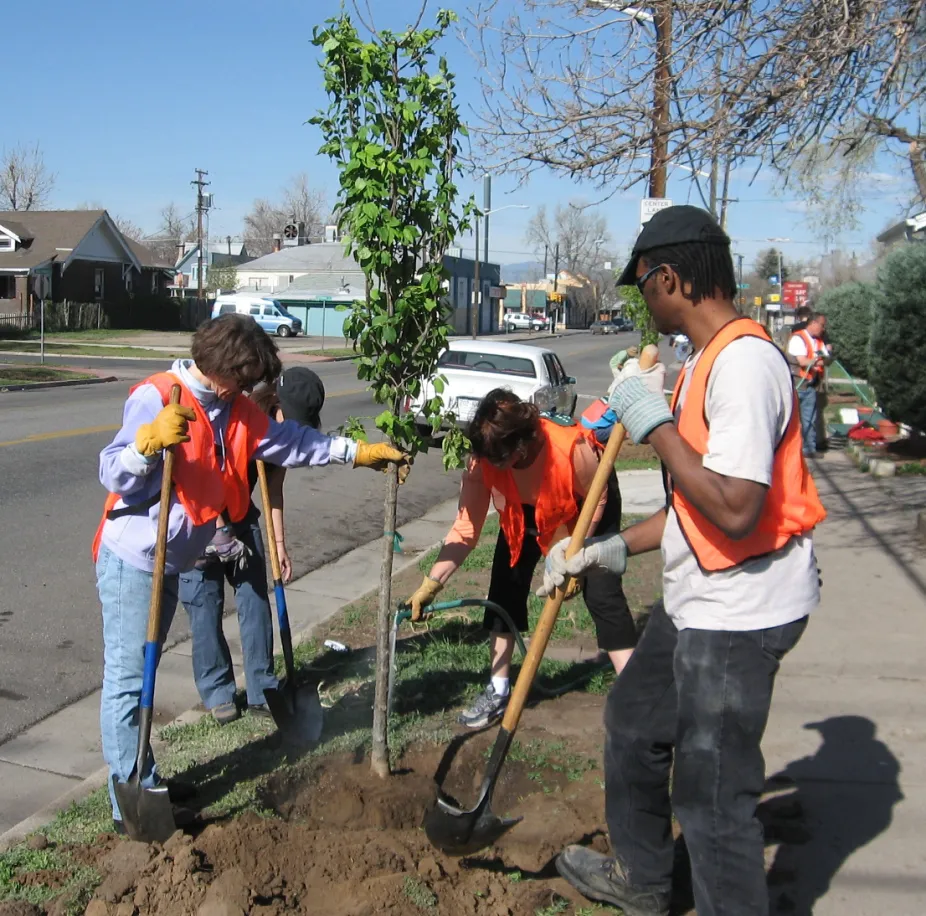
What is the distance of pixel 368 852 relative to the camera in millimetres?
3379

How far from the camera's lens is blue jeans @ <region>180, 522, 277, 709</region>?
4820mm

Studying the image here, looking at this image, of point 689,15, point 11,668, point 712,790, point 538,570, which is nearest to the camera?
point 712,790

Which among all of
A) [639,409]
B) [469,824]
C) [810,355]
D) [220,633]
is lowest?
[469,824]

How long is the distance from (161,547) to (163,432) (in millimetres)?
382

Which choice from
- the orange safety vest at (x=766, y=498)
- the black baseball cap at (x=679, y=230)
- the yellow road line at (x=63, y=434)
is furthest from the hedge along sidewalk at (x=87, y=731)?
the yellow road line at (x=63, y=434)


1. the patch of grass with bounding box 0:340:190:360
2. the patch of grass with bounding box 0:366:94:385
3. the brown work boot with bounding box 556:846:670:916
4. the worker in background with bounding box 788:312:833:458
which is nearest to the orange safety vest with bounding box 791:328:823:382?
the worker in background with bounding box 788:312:833:458

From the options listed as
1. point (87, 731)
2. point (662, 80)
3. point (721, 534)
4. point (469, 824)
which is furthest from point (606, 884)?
point (662, 80)

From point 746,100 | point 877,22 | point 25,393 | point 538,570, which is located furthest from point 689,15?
point 25,393

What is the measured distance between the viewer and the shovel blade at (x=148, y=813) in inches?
134

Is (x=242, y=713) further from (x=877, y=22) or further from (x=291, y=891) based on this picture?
(x=877, y=22)

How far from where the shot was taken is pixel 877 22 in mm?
7094

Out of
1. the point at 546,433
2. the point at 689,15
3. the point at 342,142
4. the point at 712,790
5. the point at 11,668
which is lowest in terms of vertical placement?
the point at 11,668

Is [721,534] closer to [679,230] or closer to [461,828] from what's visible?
[679,230]

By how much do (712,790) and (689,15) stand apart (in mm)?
5821
